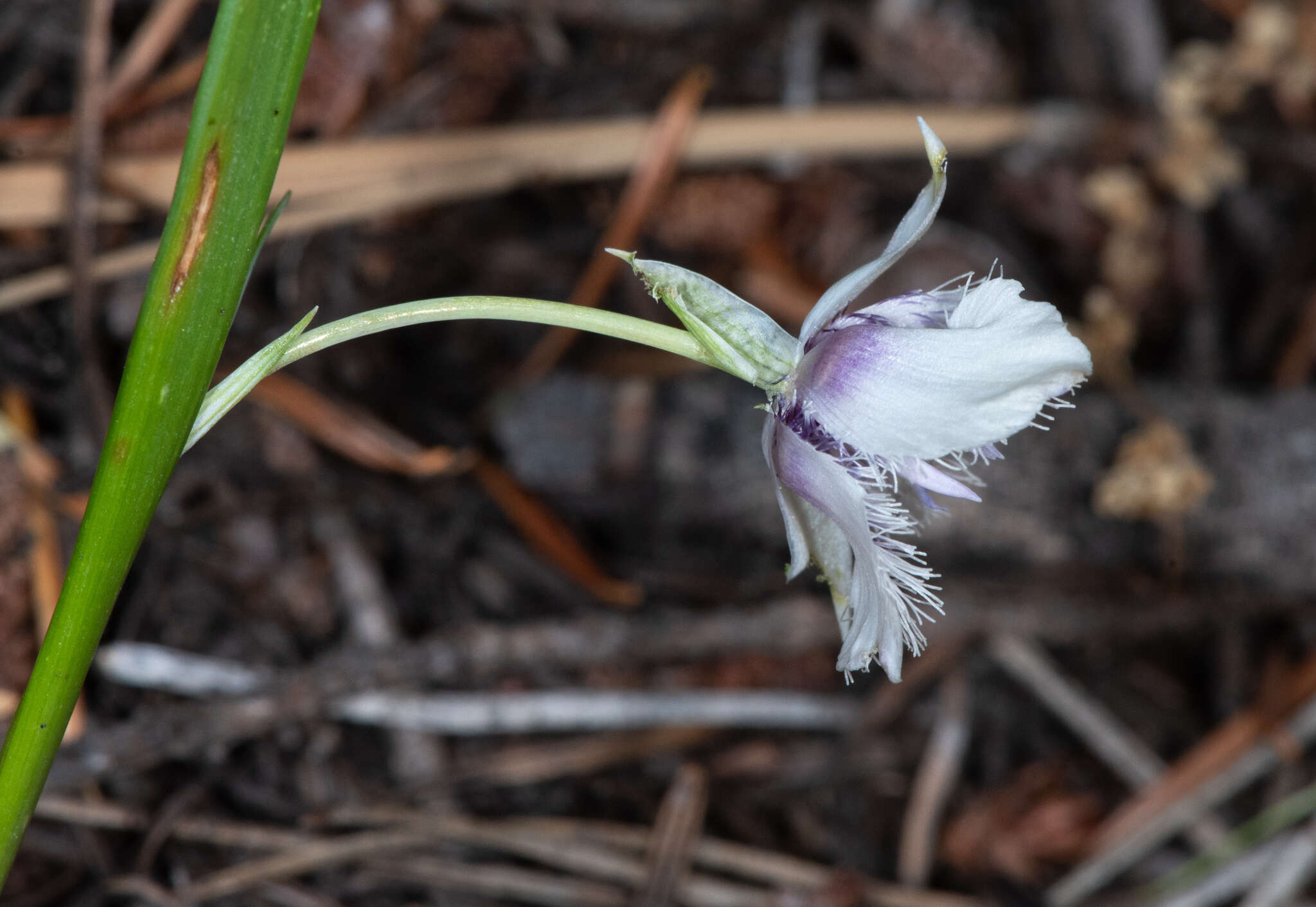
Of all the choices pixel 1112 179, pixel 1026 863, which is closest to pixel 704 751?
pixel 1026 863

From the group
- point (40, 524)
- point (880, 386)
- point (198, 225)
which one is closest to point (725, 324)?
point (880, 386)

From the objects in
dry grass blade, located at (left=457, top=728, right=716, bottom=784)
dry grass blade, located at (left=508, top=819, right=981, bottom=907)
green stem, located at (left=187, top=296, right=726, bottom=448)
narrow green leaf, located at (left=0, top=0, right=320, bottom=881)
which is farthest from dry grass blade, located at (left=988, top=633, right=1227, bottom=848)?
narrow green leaf, located at (left=0, top=0, right=320, bottom=881)

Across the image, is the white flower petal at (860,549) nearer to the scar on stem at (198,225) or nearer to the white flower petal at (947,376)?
the white flower petal at (947,376)

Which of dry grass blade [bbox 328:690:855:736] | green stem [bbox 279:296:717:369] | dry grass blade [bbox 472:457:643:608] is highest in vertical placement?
dry grass blade [bbox 472:457:643:608]

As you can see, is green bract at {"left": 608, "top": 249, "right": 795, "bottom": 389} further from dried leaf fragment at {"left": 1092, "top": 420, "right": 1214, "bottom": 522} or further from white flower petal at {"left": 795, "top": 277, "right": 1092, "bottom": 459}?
dried leaf fragment at {"left": 1092, "top": 420, "right": 1214, "bottom": 522}

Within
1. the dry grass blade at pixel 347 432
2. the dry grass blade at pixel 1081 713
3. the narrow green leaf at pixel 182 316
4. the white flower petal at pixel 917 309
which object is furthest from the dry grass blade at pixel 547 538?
the narrow green leaf at pixel 182 316

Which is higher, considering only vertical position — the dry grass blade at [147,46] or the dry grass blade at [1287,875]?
the dry grass blade at [147,46]

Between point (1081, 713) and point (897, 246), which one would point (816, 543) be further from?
point (1081, 713)
